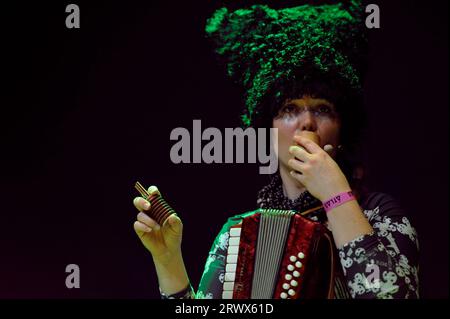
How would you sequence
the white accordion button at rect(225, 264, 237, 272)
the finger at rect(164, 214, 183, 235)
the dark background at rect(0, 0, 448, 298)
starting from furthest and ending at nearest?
1. the dark background at rect(0, 0, 448, 298)
2. the finger at rect(164, 214, 183, 235)
3. the white accordion button at rect(225, 264, 237, 272)

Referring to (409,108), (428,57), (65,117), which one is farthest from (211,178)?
(428,57)

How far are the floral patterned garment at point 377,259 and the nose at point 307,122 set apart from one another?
0.73ft

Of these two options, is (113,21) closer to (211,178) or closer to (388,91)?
(211,178)

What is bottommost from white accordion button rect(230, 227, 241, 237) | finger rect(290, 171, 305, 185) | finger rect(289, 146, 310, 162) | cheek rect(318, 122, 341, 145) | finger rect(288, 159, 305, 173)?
white accordion button rect(230, 227, 241, 237)

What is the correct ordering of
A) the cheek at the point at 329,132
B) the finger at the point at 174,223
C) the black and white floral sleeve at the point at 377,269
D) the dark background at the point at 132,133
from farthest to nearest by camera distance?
the dark background at the point at 132,133 → the cheek at the point at 329,132 → the finger at the point at 174,223 → the black and white floral sleeve at the point at 377,269

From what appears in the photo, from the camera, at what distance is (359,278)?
1.32 meters

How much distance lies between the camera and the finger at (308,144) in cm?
144

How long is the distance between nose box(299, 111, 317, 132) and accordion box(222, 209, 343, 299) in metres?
0.31

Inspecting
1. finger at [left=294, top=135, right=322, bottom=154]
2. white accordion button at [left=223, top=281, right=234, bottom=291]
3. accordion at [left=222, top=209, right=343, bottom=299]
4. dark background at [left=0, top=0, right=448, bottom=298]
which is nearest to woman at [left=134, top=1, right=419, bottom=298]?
finger at [left=294, top=135, right=322, bottom=154]

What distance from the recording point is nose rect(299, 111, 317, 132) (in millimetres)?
1609

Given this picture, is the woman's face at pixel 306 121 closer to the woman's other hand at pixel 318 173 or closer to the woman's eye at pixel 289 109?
the woman's eye at pixel 289 109

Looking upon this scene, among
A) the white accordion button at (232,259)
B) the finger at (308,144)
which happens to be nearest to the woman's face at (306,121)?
the finger at (308,144)

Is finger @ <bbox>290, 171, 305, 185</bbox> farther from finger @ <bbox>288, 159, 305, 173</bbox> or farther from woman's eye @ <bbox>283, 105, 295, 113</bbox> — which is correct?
woman's eye @ <bbox>283, 105, 295, 113</bbox>

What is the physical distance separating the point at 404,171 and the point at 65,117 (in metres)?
1.47
